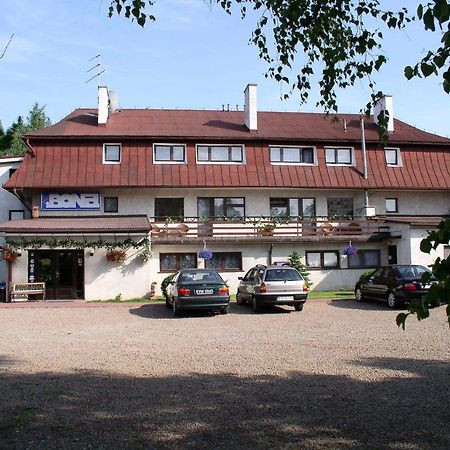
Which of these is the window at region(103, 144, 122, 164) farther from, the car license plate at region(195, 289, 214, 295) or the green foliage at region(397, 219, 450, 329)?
the green foliage at region(397, 219, 450, 329)

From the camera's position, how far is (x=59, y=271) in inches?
899

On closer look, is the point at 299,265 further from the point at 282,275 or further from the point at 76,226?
the point at 76,226

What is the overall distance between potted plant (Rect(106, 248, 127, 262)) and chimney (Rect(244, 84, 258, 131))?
1105 centimetres

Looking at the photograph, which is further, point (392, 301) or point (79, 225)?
point (79, 225)

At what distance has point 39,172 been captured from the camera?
2541 centimetres

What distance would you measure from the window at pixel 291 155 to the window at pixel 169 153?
15.9 feet

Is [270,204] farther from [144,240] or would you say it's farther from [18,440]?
[18,440]

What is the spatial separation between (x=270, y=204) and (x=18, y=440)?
23.0 metres

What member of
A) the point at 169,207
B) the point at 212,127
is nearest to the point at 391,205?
the point at 212,127

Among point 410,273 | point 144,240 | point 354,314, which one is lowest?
point 354,314

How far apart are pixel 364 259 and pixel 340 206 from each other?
3.20m

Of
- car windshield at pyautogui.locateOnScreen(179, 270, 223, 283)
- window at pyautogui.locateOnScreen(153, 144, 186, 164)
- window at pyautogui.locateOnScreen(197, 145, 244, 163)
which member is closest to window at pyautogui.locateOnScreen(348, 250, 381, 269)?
window at pyautogui.locateOnScreen(197, 145, 244, 163)

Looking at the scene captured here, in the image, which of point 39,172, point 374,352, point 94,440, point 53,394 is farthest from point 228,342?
point 39,172

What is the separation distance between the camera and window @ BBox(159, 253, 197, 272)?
25.1 m
